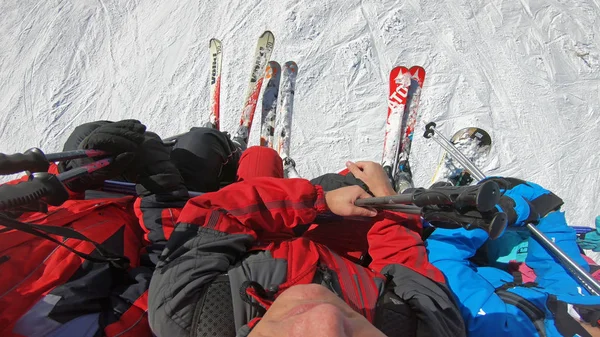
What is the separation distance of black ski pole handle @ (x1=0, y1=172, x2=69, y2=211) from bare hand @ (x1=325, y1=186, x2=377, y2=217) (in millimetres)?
1037

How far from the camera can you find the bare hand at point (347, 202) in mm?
1565

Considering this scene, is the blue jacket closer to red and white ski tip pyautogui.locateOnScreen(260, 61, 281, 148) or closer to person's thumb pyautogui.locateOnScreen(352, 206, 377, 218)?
person's thumb pyautogui.locateOnScreen(352, 206, 377, 218)

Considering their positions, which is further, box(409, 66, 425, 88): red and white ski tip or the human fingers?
box(409, 66, 425, 88): red and white ski tip

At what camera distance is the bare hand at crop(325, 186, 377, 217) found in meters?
1.57

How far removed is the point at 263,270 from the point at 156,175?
886 mm

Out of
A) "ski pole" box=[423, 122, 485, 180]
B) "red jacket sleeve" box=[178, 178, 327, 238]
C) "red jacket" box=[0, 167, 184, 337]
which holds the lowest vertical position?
"red jacket" box=[0, 167, 184, 337]

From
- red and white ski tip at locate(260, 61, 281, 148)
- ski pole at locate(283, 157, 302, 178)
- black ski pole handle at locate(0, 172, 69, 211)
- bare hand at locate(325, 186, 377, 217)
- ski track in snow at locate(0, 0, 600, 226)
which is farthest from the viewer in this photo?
ski track in snow at locate(0, 0, 600, 226)

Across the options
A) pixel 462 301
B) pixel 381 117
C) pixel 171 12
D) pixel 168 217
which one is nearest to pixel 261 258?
pixel 168 217

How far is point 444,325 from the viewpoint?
4.40ft

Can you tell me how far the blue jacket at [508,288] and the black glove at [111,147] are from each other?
5.35 feet

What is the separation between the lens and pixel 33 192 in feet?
A: 3.82

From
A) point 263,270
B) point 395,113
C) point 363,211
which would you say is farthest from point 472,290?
point 395,113

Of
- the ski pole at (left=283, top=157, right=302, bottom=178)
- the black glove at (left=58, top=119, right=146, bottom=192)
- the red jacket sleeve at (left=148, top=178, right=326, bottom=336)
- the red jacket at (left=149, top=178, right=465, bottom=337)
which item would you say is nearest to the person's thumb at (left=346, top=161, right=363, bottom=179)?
the red jacket at (left=149, top=178, right=465, bottom=337)

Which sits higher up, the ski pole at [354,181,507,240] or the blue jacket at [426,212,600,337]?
the ski pole at [354,181,507,240]
